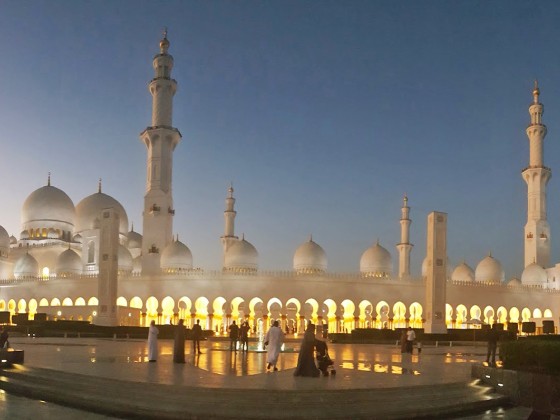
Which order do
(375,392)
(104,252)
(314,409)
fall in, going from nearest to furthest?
(314,409) < (375,392) < (104,252)

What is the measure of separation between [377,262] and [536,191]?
519 inches

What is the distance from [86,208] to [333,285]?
22089 mm

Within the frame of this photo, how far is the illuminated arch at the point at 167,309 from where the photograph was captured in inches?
1578

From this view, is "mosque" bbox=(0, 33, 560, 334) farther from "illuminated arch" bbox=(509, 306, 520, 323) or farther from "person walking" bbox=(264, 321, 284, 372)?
"person walking" bbox=(264, 321, 284, 372)

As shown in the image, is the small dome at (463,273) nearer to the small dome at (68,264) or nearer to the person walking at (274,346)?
the small dome at (68,264)

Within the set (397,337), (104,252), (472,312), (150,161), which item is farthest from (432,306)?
(150,161)

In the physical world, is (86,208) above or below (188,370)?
above

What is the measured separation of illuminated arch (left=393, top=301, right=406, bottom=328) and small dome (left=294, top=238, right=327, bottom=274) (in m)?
5.94

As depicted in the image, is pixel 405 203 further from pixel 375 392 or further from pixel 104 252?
pixel 375 392

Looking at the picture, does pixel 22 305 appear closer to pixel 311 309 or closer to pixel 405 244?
pixel 311 309

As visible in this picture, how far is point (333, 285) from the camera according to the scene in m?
40.3

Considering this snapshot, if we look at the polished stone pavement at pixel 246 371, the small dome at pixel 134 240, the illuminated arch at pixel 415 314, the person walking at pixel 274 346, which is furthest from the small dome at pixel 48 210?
the person walking at pixel 274 346

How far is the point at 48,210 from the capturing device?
50844 mm

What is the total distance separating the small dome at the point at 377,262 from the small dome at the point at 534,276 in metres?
10.3
